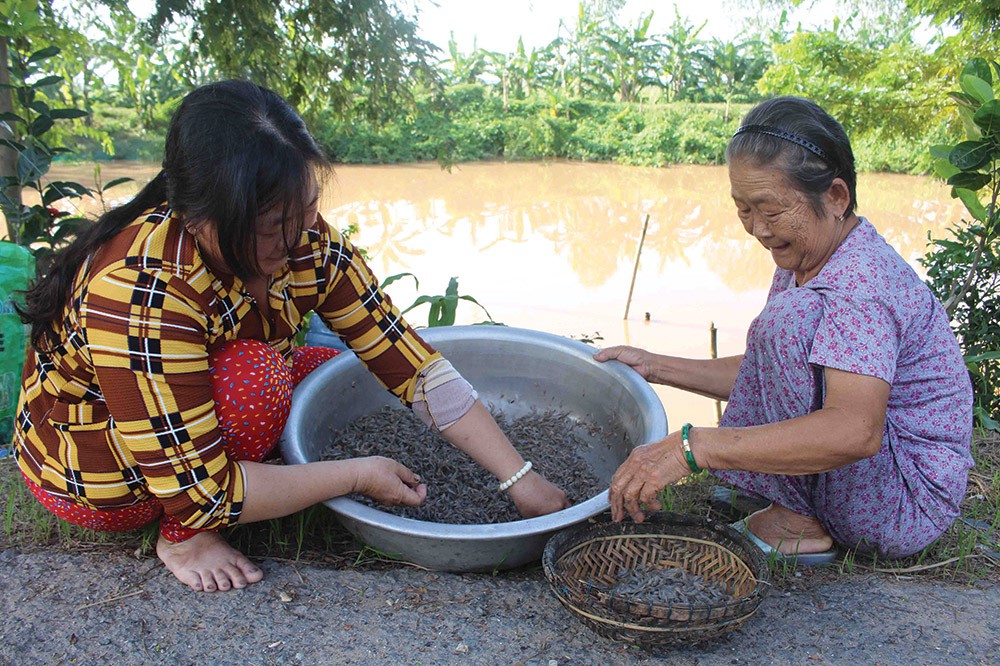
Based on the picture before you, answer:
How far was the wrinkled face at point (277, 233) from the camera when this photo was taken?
4.21 feet

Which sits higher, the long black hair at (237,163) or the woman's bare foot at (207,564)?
the long black hair at (237,163)

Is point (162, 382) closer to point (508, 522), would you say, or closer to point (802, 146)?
point (508, 522)

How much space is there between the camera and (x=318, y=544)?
6.10 ft

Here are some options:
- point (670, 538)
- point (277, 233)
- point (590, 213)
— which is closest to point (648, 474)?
point (670, 538)

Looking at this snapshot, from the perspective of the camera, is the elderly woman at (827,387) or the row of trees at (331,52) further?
the row of trees at (331,52)

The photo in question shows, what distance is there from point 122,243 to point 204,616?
2.39 ft

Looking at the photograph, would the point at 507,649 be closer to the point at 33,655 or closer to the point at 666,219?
the point at 33,655

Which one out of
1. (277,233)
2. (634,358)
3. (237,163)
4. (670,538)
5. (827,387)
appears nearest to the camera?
(237,163)

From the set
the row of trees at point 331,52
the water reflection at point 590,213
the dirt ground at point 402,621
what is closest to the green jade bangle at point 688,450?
the dirt ground at point 402,621

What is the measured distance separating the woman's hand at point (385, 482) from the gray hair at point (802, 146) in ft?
3.20

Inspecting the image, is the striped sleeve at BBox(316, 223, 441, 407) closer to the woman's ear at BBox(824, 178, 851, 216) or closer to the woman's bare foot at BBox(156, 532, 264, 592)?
the woman's bare foot at BBox(156, 532, 264, 592)

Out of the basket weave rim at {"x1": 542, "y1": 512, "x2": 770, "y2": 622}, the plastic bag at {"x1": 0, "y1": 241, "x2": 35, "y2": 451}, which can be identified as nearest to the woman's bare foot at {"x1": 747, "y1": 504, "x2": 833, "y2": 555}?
the basket weave rim at {"x1": 542, "y1": 512, "x2": 770, "y2": 622}

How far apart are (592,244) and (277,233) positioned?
9.05m

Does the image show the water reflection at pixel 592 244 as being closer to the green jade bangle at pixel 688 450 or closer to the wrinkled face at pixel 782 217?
the wrinkled face at pixel 782 217
